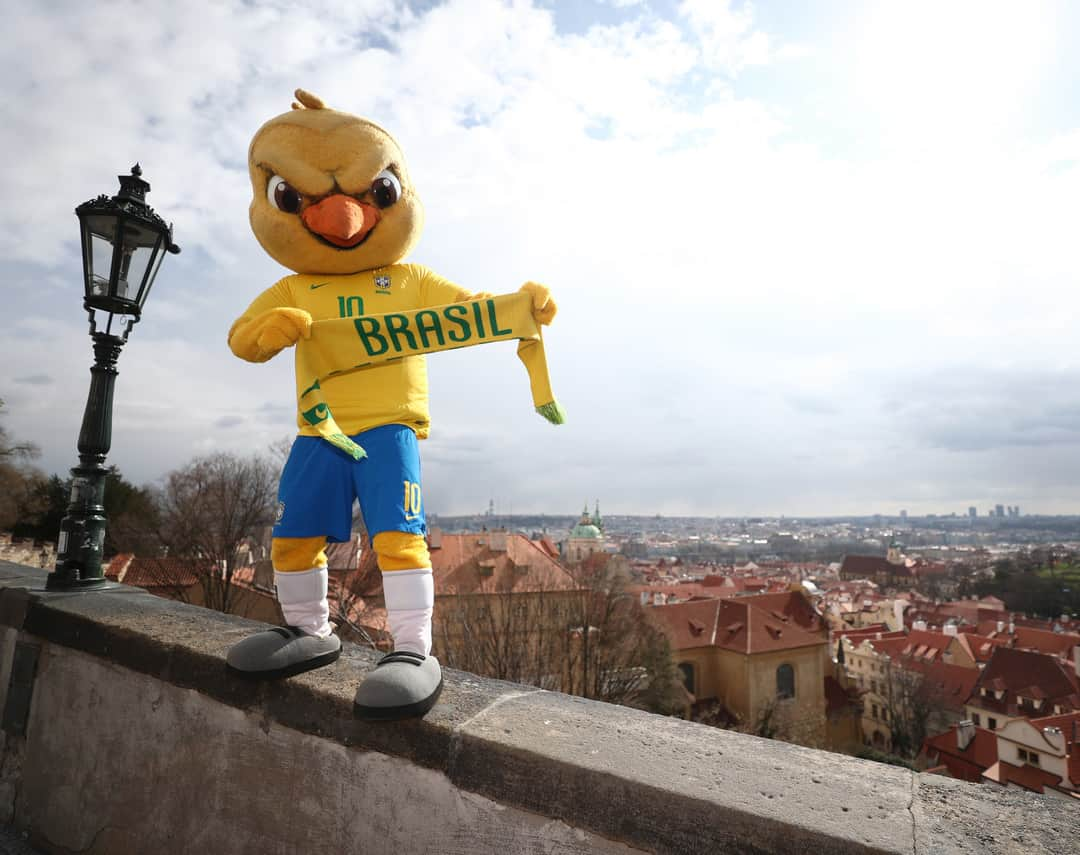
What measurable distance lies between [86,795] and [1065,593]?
295 ft

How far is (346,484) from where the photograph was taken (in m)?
2.27

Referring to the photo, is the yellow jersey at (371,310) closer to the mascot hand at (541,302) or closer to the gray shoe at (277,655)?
the mascot hand at (541,302)

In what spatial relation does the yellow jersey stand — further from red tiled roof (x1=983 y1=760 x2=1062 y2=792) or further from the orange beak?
red tiled roof (x1=983 y1=760 x2=1062 y2=792)

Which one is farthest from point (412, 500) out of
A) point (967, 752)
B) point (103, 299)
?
point (967, 752)

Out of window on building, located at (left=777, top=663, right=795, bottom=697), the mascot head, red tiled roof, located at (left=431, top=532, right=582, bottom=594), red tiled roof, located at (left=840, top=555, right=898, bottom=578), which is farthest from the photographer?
red tiled roof, located at (left=840, top=555, right=898, bottom=578)

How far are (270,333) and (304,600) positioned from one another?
101 centimetres

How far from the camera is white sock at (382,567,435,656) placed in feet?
6.73

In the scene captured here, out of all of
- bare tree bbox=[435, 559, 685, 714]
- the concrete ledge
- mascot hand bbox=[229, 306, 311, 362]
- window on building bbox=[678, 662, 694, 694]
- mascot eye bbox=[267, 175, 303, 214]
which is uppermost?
mascot eye bbox=[267, 175, 303, 214]

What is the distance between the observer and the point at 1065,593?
6669cm

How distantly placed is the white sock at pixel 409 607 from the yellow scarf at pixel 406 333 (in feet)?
1.56

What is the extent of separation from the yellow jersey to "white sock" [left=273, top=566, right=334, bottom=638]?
55 centimetres

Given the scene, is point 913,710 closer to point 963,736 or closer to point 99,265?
point 963,736

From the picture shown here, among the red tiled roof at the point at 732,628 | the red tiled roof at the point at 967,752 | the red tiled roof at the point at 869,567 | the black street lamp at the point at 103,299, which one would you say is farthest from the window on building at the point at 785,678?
the red tiled roof at the point at 869,567

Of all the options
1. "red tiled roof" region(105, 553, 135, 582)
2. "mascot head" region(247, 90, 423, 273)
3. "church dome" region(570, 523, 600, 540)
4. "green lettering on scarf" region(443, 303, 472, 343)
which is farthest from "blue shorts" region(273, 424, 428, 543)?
"church dome" region(570, 523, 600, 540)
